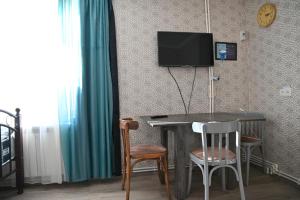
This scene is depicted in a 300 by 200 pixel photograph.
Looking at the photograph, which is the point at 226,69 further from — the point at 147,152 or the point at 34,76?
the point at 34,76

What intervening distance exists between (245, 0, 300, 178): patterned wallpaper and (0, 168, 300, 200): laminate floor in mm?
301

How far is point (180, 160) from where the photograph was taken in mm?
2195

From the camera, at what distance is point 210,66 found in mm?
3076

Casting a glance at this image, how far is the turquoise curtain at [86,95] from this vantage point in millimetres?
2598

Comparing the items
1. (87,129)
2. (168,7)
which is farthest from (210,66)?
(87,129)

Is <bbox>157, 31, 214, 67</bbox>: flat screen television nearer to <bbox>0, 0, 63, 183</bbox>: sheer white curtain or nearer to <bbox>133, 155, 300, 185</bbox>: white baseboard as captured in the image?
<bbox>0, 0, 63, 183</bbox>: sheer white curtain

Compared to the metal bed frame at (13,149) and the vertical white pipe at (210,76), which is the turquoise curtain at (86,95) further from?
the vertical white pipe at (210,76)

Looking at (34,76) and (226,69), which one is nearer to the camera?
(34,76)

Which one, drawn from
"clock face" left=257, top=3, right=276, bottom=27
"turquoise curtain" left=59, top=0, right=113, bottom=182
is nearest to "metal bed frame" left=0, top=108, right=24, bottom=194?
"turquoise curtain" left=59, top=0, right=113, bottom=182

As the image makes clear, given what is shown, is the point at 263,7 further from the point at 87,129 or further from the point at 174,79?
the point at 87,129

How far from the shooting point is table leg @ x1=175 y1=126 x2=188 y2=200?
220 cm

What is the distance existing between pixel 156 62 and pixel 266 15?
5.08ft

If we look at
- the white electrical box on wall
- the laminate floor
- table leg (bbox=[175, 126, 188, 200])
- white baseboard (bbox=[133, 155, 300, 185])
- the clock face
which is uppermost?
the clock face

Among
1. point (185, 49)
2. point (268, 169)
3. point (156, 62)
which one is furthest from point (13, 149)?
point (268, 169)
